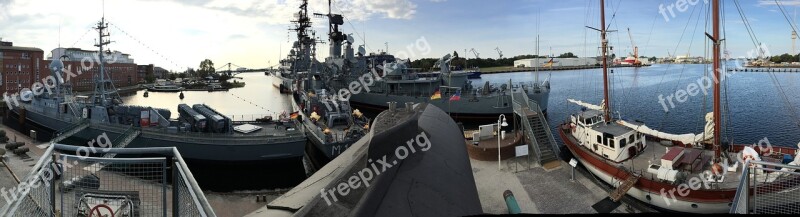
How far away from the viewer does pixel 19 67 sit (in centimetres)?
6206

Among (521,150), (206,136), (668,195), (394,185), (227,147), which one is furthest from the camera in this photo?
(206,136)

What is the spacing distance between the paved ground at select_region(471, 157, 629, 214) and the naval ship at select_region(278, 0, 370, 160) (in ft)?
32.4

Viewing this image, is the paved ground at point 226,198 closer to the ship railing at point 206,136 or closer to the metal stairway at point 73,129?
the ship railing at point 206,136

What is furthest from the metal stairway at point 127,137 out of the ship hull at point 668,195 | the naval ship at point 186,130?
the ship hull at point 668,195

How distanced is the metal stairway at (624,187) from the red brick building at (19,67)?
7360cm

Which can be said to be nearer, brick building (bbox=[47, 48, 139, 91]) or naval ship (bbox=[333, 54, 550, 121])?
naval ship (bbox=[333, 54, 550, 121])

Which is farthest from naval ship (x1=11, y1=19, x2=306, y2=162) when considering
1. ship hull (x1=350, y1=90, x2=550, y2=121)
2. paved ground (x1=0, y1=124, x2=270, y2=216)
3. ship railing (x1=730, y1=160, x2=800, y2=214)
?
ship railing (x1=730, y1=160, x2=800, y2=214)

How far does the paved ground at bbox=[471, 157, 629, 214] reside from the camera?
14.7m

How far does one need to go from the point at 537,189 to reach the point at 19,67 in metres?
74.7

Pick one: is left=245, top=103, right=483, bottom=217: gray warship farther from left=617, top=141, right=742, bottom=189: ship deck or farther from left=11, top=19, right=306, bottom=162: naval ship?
left=11, top=19, right=306, bottom=162: naval ship

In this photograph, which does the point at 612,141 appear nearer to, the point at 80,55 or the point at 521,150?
the point at 521,150

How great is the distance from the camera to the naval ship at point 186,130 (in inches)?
982

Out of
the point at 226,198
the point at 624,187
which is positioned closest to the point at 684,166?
the point at 624,187

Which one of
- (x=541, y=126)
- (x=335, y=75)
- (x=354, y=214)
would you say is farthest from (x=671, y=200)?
(x=335, y=75)
